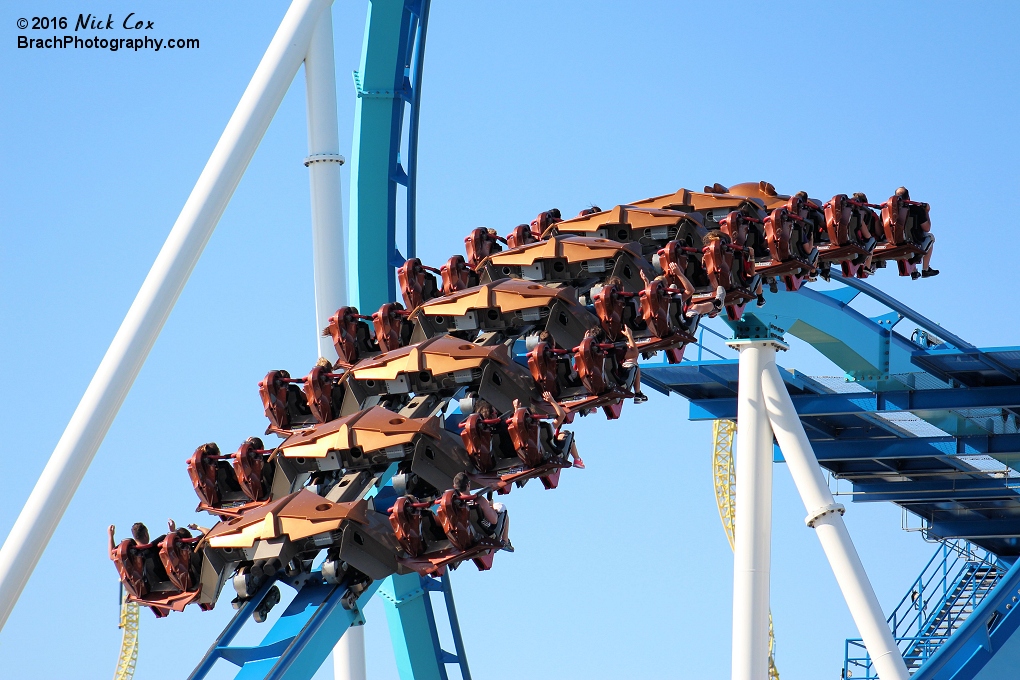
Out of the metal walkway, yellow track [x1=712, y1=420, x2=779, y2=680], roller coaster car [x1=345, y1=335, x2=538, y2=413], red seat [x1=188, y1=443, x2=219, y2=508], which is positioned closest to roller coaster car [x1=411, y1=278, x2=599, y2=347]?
roller coaster car [x1=345, y1=335, x2=538, y2=413]

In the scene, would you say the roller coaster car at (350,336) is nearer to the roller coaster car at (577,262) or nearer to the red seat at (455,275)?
the red seat at (455,275)

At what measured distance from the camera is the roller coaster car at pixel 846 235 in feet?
30.5

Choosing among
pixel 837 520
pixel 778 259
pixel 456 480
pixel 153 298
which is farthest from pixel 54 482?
pixel 837 520

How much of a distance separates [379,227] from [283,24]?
173 centimetres

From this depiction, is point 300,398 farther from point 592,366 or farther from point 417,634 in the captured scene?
point 417,634

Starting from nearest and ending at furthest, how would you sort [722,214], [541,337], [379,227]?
[541,337], [722,214], [379,227]

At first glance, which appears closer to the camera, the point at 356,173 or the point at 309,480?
the point at 309,480

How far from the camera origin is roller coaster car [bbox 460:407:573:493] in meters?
7.14

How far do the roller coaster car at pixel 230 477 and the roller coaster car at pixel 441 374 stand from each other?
2.24ft

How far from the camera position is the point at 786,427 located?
12.8 metres

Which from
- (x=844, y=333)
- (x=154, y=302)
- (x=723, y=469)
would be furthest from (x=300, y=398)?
(x=723, y=469)

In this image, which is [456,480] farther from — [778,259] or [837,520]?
[837,520]

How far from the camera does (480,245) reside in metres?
9.94

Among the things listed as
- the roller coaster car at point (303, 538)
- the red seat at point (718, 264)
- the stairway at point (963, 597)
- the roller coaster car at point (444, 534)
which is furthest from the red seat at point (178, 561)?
the stairway at point (963, 597)
